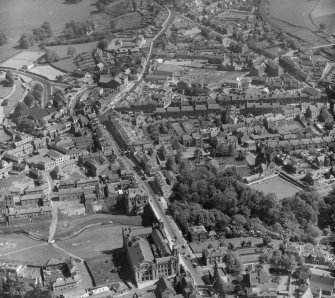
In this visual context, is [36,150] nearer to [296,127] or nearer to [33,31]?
[296,127]

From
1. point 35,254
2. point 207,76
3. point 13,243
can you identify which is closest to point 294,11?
point 207,76

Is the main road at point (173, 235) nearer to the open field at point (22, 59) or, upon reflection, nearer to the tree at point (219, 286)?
the tree at point (219, 286)

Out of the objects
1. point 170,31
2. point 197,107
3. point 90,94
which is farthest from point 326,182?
point 170,31

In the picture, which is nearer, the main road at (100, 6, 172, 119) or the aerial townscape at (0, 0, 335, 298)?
the aerial townscape at (0, 0, 335, 298)

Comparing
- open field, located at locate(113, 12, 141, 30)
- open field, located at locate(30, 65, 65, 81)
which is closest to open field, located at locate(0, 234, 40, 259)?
open field, located at locate(30, 65, 65, 81)

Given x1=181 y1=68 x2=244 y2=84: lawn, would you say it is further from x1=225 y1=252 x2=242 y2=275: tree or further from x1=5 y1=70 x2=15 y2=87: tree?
x1=225 y1=252 x2=242 y2=275: tree

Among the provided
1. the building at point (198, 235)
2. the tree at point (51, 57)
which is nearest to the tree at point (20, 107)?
the tree at point (51, 57)
